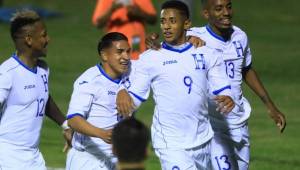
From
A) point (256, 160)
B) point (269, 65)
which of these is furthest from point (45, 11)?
point (256, 160)

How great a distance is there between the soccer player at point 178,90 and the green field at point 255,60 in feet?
14.2

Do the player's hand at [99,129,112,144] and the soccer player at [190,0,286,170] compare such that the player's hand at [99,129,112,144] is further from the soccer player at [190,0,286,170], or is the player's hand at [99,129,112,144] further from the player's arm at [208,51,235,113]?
the soccer player at [190,0,286,170]

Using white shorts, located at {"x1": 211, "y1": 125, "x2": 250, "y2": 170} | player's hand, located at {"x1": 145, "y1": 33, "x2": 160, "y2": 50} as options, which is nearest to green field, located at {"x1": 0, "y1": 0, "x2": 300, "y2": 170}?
white shorts, located at {"x1": 211, "y1": 125, "x2": 250, "y2": 170}

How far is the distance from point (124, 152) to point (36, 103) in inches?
170

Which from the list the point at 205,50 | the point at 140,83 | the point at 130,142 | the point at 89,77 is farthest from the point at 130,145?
the point at 205,50

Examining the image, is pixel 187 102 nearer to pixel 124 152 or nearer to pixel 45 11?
pixel 124 152

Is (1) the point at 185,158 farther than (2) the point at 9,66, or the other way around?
(2) the point at 9,66

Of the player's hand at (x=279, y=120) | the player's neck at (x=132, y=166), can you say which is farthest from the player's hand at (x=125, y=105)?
the player's neck at (x=132, y=166)

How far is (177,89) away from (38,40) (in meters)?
1.44

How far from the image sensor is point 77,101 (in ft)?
32.8

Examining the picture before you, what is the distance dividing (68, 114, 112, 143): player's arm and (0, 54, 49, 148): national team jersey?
A: 0.51 meters

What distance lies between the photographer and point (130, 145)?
613 cm

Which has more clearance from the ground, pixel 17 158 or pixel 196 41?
pixel 196 41

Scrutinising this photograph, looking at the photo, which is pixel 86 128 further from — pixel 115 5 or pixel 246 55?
pixel 115 5
